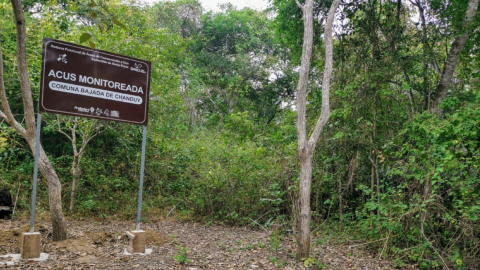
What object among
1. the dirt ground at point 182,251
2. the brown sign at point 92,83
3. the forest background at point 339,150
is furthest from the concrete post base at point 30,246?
the forest background at point 339,150

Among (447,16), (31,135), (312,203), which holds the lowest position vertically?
(312,203)

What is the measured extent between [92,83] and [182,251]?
2653mm

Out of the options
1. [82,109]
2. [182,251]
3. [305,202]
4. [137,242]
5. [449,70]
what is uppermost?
[449,70]

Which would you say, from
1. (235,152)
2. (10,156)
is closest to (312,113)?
(235,152)

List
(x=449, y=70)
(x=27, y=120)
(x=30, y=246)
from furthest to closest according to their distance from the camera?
(x=449, y=70)
(x=27, y=120)
(x=30, y=246)

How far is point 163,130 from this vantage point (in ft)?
33.0

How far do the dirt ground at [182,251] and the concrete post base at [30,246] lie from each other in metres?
0.12

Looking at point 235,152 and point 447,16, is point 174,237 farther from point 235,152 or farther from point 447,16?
point 447,16

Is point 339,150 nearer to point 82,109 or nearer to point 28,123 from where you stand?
point 82,109

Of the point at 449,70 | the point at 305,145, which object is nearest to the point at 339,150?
the point at 449,70

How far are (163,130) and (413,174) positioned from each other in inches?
252

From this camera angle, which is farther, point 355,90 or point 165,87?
point 165,87

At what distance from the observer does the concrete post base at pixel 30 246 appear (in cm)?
455

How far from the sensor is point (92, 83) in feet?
16.4
